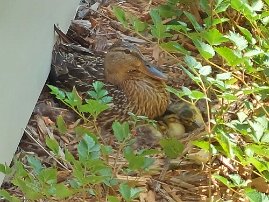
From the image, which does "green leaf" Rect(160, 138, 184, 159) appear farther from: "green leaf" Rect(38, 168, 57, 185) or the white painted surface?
the white painted surface

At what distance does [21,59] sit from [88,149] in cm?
79

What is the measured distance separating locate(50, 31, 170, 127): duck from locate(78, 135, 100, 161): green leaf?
0.81 metres

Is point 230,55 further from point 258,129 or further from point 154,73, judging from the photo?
point 154,73

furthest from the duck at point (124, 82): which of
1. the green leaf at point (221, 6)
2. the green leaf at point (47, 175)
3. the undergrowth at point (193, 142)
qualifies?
the green leaf at point (47, 175)

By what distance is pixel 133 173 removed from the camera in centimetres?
239

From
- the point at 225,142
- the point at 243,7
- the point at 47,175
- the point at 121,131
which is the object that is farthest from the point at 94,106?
the point at 243,7

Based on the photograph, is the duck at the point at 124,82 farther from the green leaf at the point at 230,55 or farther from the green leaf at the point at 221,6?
the green leaf at the point at 230,55

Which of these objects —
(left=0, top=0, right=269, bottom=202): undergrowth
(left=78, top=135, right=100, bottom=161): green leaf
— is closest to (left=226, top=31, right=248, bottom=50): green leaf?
(left=0, top=0, right=269, bottom=202): undergrowth

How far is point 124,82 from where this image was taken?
2.72 meters

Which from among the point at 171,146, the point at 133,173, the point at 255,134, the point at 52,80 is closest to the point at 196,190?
the point at 133,173

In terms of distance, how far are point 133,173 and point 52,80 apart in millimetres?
637

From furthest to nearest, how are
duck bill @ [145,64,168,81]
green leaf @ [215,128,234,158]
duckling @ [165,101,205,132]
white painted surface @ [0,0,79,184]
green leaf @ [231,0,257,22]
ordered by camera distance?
duck bill @ [145,64,168,81]
duckling @ [165,101,205,132]
white painted surface @ [0,0,79,184]
green leaf @ [231,0,257,22]
green leaf @ [215,128,234,158]

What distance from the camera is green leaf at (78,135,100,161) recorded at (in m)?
1.78

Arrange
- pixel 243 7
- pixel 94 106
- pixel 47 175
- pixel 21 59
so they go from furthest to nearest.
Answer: pixel 21 59 < pixel 243 7 < pixel 94 106 < pixel 47 175
